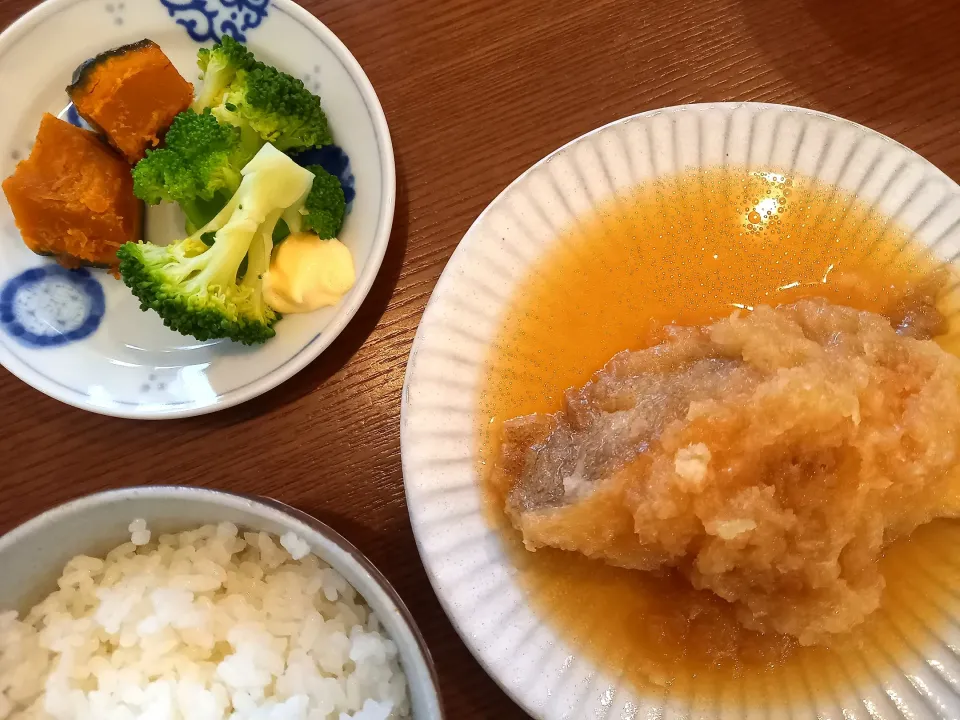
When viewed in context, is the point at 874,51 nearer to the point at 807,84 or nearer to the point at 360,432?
the point at 807,84

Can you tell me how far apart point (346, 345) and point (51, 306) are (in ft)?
3.12

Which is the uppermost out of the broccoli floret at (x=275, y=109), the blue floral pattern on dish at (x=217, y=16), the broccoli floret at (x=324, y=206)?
the blue floral pattern on dish at (x=217, y=16)

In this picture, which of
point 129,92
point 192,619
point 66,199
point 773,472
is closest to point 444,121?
point 129,92

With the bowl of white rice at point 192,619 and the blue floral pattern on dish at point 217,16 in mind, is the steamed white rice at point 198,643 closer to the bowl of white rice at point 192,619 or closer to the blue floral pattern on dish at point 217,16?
the bowl of white rice at point 192,619

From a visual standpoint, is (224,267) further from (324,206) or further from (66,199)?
(66,199)

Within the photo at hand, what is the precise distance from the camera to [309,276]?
83.5 inches

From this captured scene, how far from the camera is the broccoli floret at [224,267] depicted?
6.72 ft

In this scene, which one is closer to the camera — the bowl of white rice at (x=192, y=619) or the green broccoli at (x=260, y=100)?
the bowl of white rice at (x=192, y=619)

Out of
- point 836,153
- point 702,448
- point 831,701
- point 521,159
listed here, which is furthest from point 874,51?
point 831,701

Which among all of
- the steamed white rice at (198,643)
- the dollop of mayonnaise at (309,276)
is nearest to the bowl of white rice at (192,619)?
the steamed white rice at (198,643)

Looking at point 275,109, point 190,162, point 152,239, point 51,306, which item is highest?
point 275,109

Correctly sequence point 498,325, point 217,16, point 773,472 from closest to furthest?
point 773,472
point 498,325
point 217,16

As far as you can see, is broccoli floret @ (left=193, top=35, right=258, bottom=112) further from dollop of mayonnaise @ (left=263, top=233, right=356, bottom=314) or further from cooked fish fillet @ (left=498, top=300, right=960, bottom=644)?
cooked fish fillet @ (left=498, top=300, right=960, bottom=644)

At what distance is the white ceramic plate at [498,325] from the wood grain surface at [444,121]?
0.36 metres
